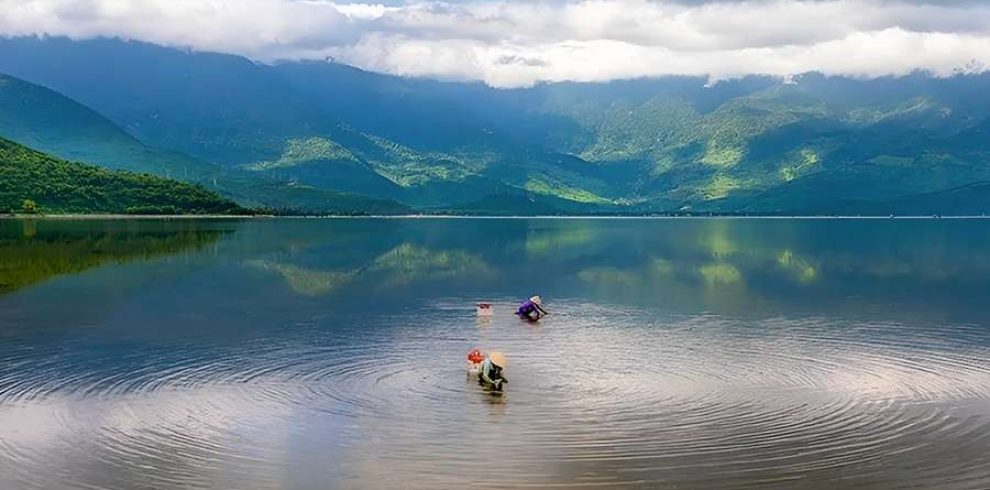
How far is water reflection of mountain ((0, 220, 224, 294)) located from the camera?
84125 millimetres

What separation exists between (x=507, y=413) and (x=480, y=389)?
12.8ft

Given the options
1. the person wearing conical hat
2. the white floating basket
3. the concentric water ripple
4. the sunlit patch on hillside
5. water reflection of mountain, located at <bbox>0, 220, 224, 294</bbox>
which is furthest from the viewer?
water reflection of mountain, located at <bbox>0, 220, 224, 294</bbox>

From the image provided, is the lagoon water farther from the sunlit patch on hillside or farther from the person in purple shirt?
the sunlit patch on hillside

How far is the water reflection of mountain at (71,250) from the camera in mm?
84125

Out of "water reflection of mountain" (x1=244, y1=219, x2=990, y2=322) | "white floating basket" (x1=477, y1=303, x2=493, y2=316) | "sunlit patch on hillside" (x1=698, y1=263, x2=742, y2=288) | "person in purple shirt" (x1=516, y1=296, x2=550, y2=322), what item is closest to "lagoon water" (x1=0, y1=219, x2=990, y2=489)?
"white floating basket" (x1=477, y1=303, x2=493, y2=316)

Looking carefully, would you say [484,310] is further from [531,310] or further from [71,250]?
→ [71,250]

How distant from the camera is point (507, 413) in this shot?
106ft

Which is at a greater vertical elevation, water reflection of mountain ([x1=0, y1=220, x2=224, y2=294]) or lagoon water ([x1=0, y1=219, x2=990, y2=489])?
water reflection of mountain ([x1=0, y1=220, x2=224, y2=294])

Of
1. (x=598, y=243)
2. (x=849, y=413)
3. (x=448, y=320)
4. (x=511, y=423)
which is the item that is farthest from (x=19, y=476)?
(x=598, y=243)

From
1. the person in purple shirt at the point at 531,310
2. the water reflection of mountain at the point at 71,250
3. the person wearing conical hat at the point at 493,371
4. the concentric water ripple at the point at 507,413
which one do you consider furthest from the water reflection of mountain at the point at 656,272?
the person wearing conical hat at the point at 493,371

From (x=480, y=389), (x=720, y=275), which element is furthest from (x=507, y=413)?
(x=720, y=275)

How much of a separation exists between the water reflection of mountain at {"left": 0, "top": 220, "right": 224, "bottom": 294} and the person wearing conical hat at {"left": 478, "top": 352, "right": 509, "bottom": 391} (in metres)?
45.9

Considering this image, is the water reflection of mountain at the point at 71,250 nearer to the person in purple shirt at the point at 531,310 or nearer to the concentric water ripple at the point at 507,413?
the person in purple shirt at the point at 531,310

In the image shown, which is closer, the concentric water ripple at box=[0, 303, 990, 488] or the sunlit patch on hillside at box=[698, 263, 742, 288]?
the concentric water ripple at box=[0, 303, 990, 488]
